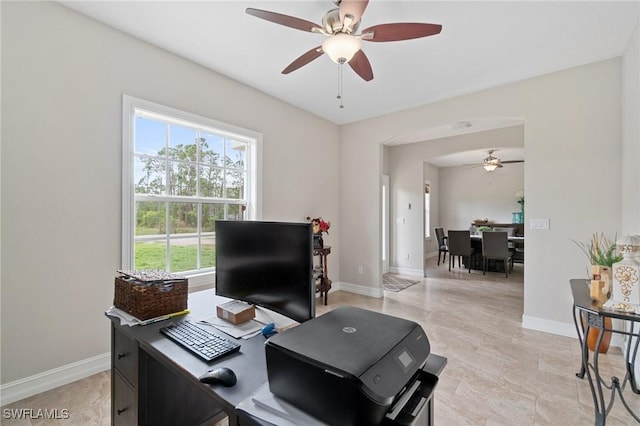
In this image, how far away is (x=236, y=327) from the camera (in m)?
1.30

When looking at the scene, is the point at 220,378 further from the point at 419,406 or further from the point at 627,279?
the point at 627,279

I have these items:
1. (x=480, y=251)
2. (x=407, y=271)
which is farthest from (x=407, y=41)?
(x=480, y=251)

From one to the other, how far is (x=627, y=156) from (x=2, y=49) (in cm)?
494

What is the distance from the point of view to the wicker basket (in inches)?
53.5

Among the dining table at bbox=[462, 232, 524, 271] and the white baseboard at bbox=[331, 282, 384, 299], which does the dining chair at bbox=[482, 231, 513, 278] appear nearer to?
A: the dining table at bbox=[462, 232, 524, 271]

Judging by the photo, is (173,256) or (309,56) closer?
(309,56)

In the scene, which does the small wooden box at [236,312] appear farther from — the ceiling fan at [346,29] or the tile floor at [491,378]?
the ceiling fan at [346,29]

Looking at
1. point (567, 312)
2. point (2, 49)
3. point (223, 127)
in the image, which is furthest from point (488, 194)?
point (2, 49)

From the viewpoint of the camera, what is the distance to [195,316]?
1.44 m

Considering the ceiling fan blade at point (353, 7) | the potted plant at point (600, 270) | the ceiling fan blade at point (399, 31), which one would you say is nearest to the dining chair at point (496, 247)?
the potted plant at point (600, 270)

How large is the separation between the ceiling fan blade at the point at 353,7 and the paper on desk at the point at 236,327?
1.85m

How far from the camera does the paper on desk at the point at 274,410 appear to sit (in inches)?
28.2

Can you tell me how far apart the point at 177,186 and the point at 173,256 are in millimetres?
694

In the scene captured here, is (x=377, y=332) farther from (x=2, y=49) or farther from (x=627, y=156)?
(x=627, y=156)
